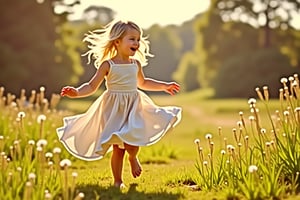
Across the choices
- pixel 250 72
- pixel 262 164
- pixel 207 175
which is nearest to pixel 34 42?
pixel 250 72

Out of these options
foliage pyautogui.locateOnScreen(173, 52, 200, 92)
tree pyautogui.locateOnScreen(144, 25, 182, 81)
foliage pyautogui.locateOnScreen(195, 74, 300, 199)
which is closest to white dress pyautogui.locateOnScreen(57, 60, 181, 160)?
foliage pyautogui.locateOnScreen(195, 74, 300, 199)

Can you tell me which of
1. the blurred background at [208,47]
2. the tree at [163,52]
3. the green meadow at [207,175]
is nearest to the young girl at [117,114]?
the green meadow at [207,175]

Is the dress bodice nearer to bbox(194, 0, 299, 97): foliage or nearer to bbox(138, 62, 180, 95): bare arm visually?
bbox(138, 62, 180, 95): bare arm

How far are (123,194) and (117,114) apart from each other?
0.91m

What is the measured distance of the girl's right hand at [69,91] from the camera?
220 inches

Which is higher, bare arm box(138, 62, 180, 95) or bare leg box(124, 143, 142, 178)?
bare arm box(138, 62, 180, 95)

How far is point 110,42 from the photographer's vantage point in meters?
6.09

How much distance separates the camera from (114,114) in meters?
5.77

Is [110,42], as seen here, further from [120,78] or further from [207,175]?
[207,175]

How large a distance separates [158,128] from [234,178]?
95cm

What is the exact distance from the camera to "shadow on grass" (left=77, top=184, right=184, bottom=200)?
5059 mm

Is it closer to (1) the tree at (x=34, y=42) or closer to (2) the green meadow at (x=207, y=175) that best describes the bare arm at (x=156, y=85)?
(2) the green meadow at (x=207, y=175)

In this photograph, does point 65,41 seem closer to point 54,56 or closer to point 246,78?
point 54,56

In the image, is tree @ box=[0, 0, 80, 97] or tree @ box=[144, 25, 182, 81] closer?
tree @ box=[0, 0, 80, 97]
